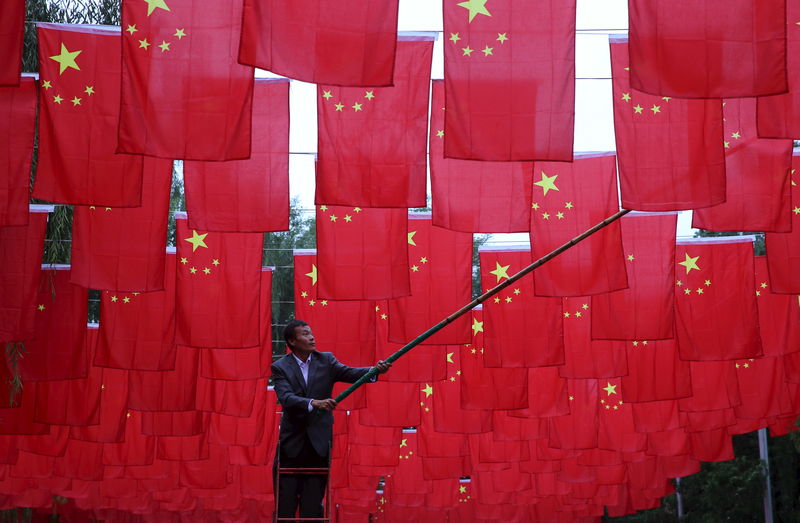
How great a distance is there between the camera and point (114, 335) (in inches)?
562

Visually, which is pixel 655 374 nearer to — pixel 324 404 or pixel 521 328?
pixel 521 328

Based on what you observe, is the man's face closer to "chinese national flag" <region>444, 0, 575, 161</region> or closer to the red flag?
the red flag

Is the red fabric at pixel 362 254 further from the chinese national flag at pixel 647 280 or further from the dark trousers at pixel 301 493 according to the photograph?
the dark trousers at pixel 301 493

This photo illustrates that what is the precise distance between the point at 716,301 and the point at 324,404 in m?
8.68

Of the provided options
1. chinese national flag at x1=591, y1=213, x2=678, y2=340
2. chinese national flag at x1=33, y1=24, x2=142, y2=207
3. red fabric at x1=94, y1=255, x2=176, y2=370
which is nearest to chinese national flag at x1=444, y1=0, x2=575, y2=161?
chinese national flag at x1=33, y1=24, x2=142, y2=207

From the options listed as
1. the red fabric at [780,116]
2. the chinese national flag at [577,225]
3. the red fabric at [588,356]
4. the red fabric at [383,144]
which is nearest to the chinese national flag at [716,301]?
the red fabric at [588,356]

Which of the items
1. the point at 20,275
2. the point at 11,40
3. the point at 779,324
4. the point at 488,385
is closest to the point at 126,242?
the point at 20,275

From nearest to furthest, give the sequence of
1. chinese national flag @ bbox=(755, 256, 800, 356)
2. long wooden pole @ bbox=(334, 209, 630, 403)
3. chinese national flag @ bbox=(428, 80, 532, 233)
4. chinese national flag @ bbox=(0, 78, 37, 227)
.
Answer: long wooden pole @ bbox=(334, 209, 630, 403) → chinese national flag @ bbox=(0, 78, 37, 227) → chinese national flag @ bbox=(428, 80, 532, 233) → chinese national flag @ bbox=(755, 256, 800, 356)

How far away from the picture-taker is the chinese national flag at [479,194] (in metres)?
11.5

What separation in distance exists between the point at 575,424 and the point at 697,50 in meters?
11.6

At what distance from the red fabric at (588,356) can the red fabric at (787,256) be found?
10.5 feet

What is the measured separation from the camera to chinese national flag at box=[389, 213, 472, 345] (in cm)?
1416

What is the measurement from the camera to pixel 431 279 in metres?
14.2

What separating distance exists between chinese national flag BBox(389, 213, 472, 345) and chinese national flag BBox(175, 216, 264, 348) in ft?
6.28
